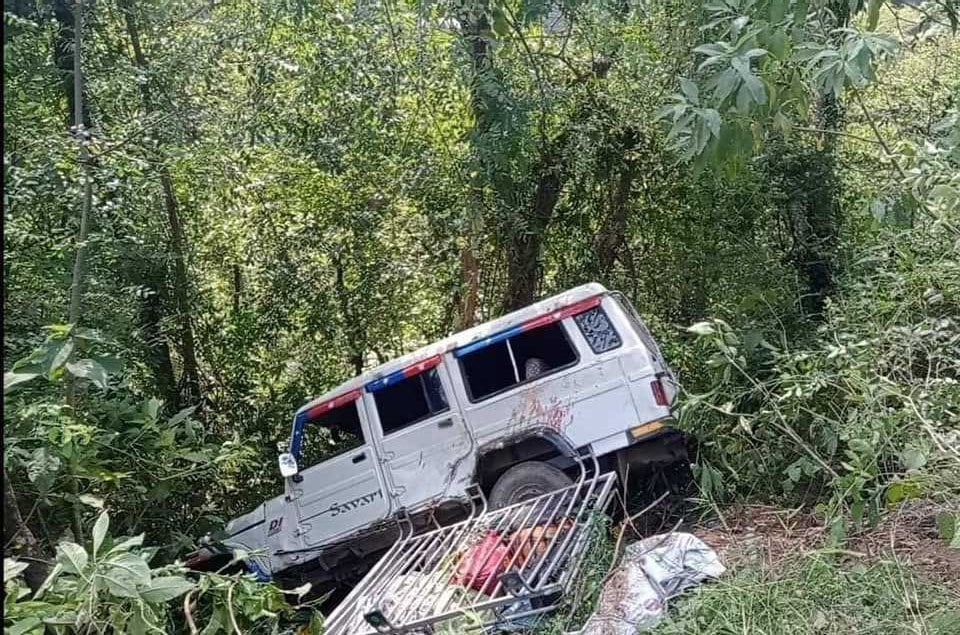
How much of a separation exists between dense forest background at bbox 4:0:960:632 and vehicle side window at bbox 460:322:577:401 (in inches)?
46.1

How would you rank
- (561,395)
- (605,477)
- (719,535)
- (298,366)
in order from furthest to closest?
(298,366) < (561,395) < (605,477) < (719,535)

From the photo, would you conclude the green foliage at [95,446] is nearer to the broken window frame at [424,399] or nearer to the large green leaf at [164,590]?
the large green leaf at [164,590]

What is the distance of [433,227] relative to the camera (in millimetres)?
8188

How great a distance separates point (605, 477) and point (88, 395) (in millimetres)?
3054

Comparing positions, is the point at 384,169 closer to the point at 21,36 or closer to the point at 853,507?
the point at 21,36

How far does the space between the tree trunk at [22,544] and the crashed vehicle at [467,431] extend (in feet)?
7.25

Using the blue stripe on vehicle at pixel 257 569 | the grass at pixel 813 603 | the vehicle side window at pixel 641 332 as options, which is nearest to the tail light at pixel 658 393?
the vehicle side window at pixel 641 332

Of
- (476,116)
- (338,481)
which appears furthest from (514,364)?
(476,116)

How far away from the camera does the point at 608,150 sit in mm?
7863

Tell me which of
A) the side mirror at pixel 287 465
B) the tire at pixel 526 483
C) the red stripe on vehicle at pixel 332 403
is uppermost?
the red stripe on vehicle at pixel 332 403

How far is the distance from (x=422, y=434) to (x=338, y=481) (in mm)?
784

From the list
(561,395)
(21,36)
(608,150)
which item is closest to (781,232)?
(608,150)

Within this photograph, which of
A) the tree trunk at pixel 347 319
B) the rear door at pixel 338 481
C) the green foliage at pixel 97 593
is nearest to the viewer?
the green foliage at pixel 97 593

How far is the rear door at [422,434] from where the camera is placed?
587 cm
